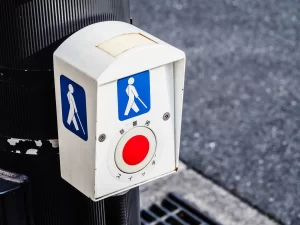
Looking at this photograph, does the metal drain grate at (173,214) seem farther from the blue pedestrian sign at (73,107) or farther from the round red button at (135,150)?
the blue pedestrian sign at (73,107)

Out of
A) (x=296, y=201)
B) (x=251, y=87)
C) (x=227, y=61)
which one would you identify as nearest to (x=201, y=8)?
(x=227, y=61)

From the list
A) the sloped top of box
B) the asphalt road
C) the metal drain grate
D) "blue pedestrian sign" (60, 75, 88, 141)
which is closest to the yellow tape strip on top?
the sloped top of box

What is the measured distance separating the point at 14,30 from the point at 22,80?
0.38 feet

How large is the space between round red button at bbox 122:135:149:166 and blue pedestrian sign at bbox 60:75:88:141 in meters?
0.11

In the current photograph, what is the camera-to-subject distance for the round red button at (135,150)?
159 cm

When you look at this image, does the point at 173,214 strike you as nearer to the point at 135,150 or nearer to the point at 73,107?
the point at 135,150

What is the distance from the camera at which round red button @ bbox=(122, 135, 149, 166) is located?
1.59 meters

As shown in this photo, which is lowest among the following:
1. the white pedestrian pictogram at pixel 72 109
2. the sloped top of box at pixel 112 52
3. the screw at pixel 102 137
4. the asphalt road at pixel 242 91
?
the asphalt road at pixel 242 91

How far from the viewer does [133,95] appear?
1.52m

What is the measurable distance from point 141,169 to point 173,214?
1.90m

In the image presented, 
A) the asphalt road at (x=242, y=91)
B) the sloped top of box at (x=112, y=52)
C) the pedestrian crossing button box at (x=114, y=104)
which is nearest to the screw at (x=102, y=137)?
the pedestrian crossing button box at (x=114, y=104)

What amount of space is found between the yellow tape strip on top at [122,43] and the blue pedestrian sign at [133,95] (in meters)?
0.06

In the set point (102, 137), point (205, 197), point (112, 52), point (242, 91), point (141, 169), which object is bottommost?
point (205, 197)

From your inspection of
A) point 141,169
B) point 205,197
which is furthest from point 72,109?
point 205,197
